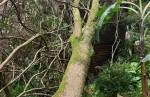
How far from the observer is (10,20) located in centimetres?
417

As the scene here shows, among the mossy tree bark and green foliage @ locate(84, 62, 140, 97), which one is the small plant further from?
the mossy tree bark

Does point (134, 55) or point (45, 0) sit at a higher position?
point (45, 0)

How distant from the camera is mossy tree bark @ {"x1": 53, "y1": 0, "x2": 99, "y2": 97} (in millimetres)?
2473

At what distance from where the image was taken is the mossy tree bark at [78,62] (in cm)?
247

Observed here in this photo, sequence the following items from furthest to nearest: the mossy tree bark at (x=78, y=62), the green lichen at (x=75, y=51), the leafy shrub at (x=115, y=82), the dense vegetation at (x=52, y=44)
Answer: the dense vegetation at (x=52, y=44) < the leafy shrub at (x=115, y=82) < the green lichen at (x=75, y=51) < the mossy tree bark at (x=78, y=62)

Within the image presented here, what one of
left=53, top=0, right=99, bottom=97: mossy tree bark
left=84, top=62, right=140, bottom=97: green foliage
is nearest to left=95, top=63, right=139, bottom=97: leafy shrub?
left=84, top=62, right=140, bottom=97: green foliage

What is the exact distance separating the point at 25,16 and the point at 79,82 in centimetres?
199

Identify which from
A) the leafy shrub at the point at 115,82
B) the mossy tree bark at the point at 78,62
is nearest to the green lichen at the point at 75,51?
the mossy tree bark at the point at 78,62

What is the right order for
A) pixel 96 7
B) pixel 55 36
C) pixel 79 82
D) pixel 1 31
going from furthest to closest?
1. pixel 55 36
2. pixel 1 31
3. pixel 96 7
4. pixel 79 82

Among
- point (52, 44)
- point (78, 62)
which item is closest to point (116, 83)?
point (78, 62)

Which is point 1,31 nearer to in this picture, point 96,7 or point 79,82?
point 96,7

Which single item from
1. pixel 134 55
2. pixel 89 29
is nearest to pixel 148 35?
pixel 134 55

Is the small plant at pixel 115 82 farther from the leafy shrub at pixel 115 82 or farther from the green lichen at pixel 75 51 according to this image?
the green lichen at pixel 75 51

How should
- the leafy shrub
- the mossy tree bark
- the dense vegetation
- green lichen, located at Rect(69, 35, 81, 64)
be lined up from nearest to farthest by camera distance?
the mossy tree bark, green lichen, located at Rect(69, 35, 81, 64), the leafy shrub, the dense vegetation
